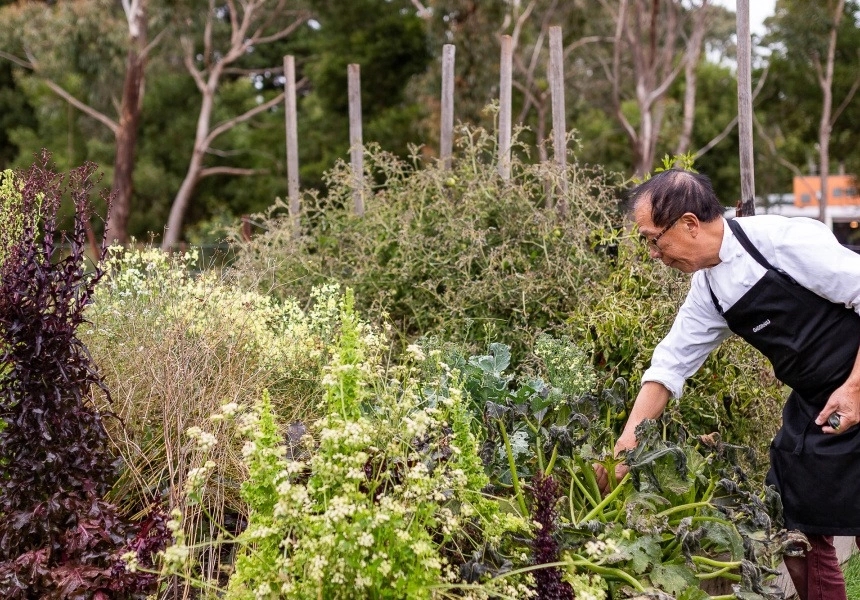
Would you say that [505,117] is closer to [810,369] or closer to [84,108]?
[810,369]

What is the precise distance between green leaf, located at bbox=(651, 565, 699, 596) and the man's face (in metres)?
0.88

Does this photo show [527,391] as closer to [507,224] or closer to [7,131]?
[507,224]

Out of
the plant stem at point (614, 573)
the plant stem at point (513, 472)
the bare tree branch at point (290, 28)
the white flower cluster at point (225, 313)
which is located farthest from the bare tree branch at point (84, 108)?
the plant stem at point (614, 573)

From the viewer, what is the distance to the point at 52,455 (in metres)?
2.37

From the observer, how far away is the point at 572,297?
13.8ft

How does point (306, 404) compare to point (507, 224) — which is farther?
point (507, 224)

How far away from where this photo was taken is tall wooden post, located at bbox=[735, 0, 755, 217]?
3998 millimetres

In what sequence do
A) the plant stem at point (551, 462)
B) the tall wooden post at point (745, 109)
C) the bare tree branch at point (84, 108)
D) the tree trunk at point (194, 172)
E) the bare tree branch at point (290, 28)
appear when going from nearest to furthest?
the plant stem at point (551, 462) → the tall wooden post at point (745, 109) → the bare tree branch at point (84, 108) → the tree trunk at point (194, 172) → the bare tree branch at point (290, 28)

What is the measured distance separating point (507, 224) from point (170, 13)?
18.5m

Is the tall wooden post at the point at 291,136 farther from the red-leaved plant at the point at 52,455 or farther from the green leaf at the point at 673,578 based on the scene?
the green leaf at the point at 673,578

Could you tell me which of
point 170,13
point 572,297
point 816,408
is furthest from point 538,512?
point 170,13

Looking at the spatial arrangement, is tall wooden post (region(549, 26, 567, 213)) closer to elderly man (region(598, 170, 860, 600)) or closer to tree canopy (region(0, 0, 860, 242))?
elderly man (region(598, 170, 860, 600))

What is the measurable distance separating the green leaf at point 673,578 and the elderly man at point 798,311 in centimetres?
48

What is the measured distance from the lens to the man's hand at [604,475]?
2.80m
